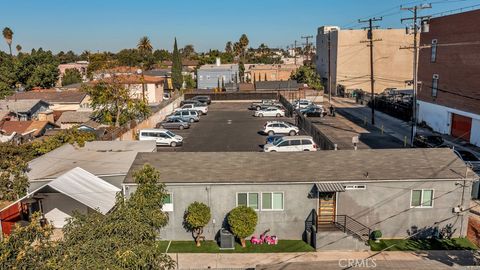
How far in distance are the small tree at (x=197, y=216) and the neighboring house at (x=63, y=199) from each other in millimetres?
3884

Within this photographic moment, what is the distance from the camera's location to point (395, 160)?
2173cm

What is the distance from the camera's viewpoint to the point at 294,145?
32.1 metres

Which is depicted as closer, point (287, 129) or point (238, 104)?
point (287, 129)

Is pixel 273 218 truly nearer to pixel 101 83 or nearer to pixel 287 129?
pixel 287 129

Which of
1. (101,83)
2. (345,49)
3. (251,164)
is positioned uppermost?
(345,49)

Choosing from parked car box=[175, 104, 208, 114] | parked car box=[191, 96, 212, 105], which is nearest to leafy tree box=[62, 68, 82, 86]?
parked car box=[191, 96, 212, 105]

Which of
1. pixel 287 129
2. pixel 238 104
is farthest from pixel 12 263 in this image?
pixel 238 104

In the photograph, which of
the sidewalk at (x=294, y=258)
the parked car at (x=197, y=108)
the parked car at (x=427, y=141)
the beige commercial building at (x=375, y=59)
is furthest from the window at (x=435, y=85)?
the beige commercial building at (x=375, y=59)

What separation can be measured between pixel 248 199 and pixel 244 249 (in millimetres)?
2470

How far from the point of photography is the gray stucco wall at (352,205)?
65.7 ft

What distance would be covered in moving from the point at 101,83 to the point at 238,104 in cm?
2866

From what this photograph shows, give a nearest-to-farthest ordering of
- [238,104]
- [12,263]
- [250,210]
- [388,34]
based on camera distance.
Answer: [12,263]
[250,210]
[238,104]
[388,34]

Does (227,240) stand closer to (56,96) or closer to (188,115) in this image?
(188,115)

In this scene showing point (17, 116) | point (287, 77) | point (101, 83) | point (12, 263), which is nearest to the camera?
point (12, 263)
